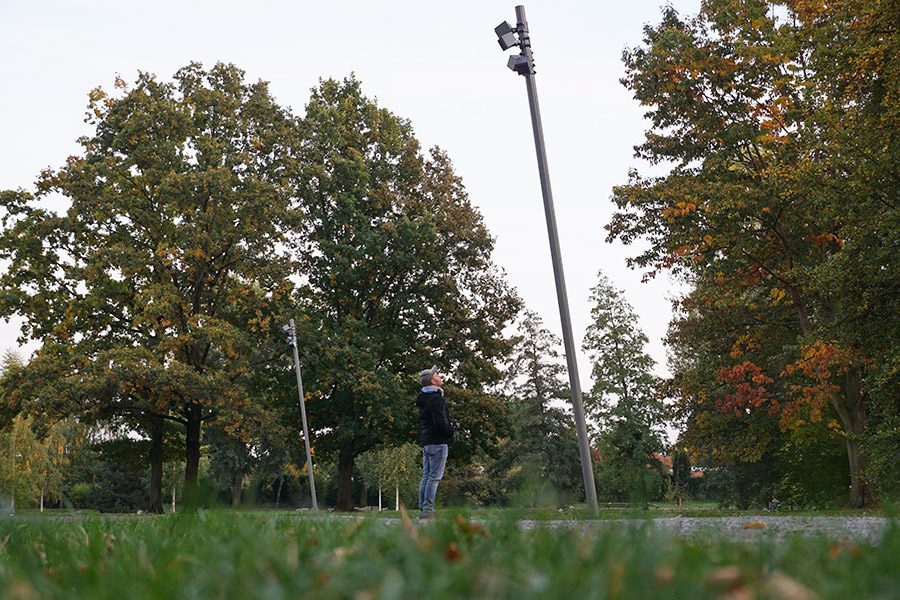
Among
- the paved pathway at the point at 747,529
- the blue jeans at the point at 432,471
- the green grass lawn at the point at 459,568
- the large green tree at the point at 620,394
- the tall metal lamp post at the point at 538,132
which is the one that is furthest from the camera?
the large green tree at the point at 620,394

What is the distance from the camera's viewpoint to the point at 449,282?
33438mm

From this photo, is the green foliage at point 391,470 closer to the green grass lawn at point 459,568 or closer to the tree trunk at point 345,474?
the tree trunk at point 345,474

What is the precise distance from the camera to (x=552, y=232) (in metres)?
13.2

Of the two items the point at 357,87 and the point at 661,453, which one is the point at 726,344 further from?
the point at 661,453

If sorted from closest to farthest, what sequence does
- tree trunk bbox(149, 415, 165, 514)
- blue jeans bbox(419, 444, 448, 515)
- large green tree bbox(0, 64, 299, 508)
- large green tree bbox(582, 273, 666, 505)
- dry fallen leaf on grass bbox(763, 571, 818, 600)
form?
1. dry fallen leaf on grass bbox(763, 571, 818, 600)
2. blue jeans bbox(419, 444, 448, 515)
3. large green tree bbox(0, 64, 299, 508)
4. tree trunk bbox(149, 415, 165, 514)
5. large green tree bbox(582, 273, 666, 505)

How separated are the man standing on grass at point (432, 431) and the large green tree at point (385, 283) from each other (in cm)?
1882

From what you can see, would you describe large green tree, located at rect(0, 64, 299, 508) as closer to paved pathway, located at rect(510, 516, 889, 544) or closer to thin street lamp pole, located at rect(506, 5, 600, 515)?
thin street lamp pole, located at rect(506, 5, 600, 515)

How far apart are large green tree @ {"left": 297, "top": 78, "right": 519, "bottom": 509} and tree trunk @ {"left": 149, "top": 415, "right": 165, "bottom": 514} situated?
5442 mm

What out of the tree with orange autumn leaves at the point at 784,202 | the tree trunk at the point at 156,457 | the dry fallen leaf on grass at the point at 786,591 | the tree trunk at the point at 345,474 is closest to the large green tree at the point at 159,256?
the tree trunk at the point at 156,457

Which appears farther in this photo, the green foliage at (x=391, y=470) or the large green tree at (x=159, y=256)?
the green foliage at (x=391, y=470)

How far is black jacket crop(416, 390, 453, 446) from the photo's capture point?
482 inches

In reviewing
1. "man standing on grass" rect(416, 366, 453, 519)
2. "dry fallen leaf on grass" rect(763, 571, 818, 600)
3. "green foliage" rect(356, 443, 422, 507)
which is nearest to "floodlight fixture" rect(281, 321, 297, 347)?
"man standing on grass" rect(416, 366, 453, 519)

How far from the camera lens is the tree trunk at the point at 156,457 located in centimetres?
3116

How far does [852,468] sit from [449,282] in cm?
1534
